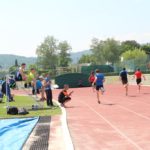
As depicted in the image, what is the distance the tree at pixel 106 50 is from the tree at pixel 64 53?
33.8ft

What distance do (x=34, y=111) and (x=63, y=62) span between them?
99464mm

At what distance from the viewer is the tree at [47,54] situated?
117m

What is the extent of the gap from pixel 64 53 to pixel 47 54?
181 inches

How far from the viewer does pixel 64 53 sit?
120m

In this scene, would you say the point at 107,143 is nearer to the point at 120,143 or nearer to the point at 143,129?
the point at 120,143

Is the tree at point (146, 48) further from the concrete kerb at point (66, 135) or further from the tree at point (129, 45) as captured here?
the concrete kerb at point (66, 135)

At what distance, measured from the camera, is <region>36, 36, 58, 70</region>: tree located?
382 feet

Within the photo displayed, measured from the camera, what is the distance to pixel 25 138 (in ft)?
41.3

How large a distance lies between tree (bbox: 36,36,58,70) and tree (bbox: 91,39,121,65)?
558 inches

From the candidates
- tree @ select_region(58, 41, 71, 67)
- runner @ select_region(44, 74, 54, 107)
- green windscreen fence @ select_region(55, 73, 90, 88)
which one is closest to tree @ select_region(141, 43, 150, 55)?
tree @ select_region(58, 41, 71, 67)

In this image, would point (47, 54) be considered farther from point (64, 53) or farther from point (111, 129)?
point (111, 129)

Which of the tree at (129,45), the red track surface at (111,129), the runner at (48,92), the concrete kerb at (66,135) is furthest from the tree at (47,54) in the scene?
the concrete kerb at (66,135)

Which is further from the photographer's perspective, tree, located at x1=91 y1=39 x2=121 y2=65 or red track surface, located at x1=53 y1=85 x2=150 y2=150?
tree, located at x1=91 y1=39 x2=121 y2=65

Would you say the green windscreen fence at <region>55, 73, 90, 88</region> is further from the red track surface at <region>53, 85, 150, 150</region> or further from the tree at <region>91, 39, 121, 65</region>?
the tree at <region>91, 39, 121, 65</region>
